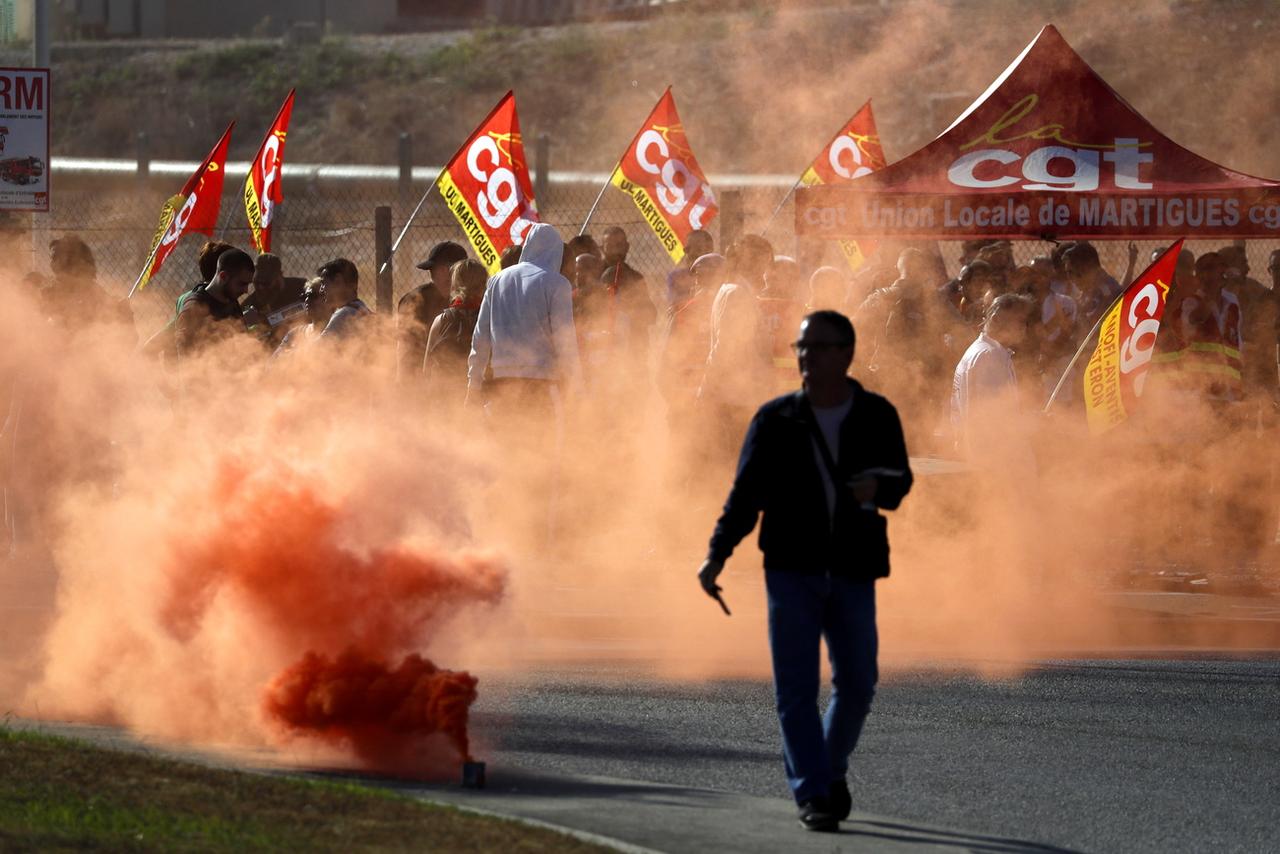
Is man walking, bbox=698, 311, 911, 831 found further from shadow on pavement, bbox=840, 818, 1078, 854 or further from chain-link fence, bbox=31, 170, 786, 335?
chain-link fence, bbox=31, 170, 786, 335

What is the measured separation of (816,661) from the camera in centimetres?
643

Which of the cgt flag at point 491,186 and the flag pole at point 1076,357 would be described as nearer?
the flag pole at point 1076,357

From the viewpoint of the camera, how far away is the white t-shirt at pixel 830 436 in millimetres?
6445

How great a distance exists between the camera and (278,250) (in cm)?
2762

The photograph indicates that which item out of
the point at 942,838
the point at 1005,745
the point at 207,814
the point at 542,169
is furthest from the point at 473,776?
the point at 542,169

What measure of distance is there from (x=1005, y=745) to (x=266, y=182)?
870 cm

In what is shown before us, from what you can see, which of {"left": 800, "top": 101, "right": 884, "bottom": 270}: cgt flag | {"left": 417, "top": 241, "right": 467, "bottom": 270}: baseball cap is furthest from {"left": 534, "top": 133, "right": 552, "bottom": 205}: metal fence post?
{"left": 417, "top": 241, "right": 467, "bottom": 270}: baseball cap

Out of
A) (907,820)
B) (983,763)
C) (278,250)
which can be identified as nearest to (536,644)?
(983,763)

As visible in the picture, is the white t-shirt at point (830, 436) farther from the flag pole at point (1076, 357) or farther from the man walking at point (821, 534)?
the flag pole at point (1076, 357)

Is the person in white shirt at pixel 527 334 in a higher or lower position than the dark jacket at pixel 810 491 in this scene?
higher

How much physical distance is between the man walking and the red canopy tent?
7.14 meters

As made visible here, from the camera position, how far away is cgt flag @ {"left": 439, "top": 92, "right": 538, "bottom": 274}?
14812mm

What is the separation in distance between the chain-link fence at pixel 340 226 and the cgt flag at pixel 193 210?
5.23m

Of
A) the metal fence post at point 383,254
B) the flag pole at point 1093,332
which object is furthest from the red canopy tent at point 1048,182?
the metal fence post at point 383,254
